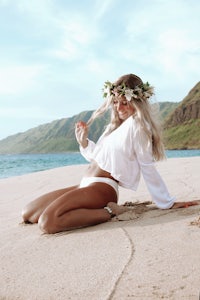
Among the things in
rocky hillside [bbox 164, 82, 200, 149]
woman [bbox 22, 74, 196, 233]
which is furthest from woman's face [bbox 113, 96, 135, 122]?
rocky hillside [bbox 164, 82, 200, 149]

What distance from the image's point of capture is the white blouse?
4496 millimetres

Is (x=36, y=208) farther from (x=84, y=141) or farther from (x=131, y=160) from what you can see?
(x=131, y=160)

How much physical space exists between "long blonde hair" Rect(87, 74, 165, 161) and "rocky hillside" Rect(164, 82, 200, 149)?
109 meters

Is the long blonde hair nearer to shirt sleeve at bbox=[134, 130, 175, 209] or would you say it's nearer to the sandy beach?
shirt sleeve at bbox=[134, 130, 175, 209]

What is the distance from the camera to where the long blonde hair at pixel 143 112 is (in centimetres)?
456

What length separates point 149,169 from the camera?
4.52 meters

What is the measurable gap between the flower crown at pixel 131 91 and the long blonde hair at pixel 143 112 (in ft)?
0.04

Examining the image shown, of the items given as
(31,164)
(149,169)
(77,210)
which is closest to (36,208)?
(77,210)

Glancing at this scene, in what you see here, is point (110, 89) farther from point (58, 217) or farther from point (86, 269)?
point (86, 269)

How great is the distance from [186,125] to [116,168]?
407ft

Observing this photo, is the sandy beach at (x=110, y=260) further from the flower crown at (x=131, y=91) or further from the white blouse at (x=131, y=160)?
the flower crown at (x=131, y=91)

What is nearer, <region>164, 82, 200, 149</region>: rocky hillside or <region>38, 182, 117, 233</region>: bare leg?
<region>38, 182, 117, 233</region>: bare leg

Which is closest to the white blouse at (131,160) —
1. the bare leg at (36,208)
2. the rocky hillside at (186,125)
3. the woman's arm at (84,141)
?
the woman's arm at (84,141)

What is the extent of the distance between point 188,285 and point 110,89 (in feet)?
9.20
